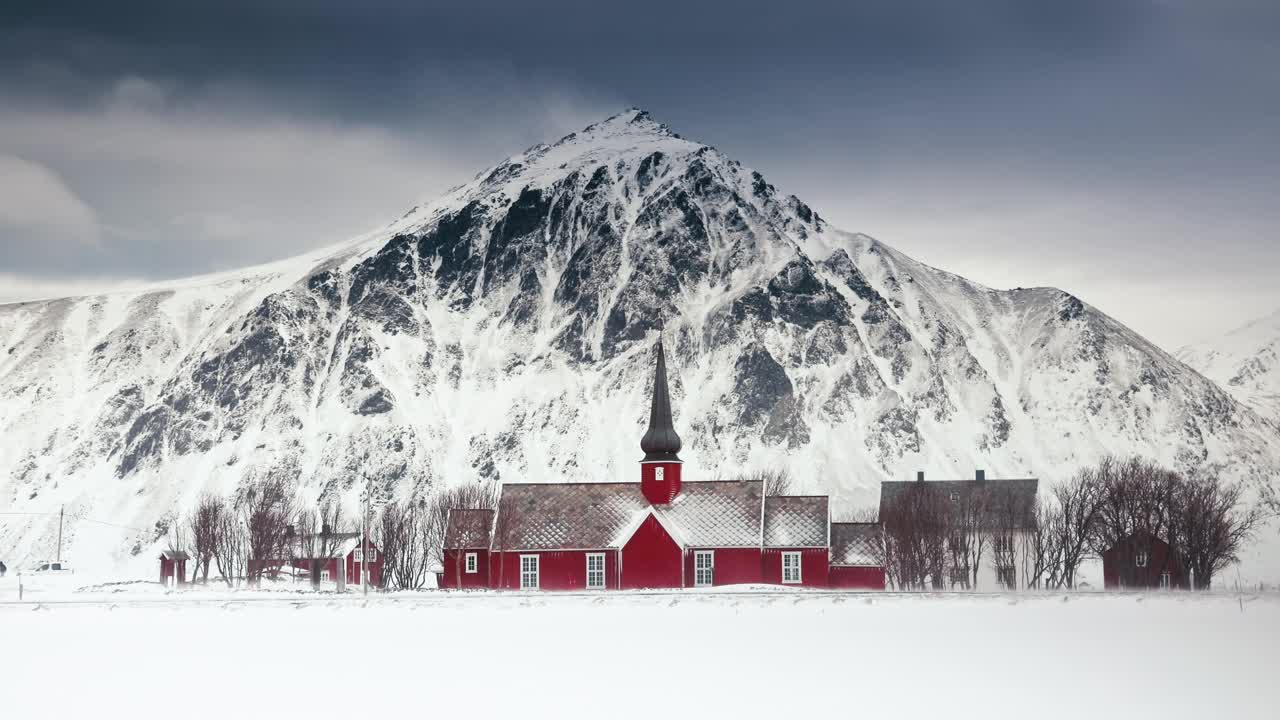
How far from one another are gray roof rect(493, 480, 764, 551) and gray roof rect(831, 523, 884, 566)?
8.35m

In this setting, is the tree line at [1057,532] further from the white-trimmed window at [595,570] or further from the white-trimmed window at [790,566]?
the white-trimmed window at [595,570]

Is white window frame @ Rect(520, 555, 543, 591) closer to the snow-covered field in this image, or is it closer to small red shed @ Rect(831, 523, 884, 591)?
small red shed @ Rect(831, 523, 884, 591)

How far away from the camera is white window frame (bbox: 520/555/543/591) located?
85.8 m

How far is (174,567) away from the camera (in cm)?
11475

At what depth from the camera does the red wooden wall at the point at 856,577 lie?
8956 centimetres

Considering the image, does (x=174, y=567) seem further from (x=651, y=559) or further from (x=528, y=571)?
(x=651, y=559)

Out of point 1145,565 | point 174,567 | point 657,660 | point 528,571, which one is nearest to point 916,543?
point 1145,565

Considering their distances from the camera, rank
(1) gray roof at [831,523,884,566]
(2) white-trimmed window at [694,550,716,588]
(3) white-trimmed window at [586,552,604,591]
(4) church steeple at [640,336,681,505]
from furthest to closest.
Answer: (1) gray roof at [831,523,884,566], (4) church steeple at [640,336,681,505], (3) white-trimmed window at [586,552,604,591], (2) white-trimmed window at [694,550,716,588]

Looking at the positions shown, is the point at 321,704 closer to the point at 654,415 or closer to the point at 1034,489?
the point at 654,415

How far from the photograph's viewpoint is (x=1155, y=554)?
8869cm

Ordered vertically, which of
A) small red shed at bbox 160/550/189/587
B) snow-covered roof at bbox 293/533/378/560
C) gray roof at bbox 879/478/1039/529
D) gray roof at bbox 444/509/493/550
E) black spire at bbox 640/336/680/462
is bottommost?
small red shed at bbox 160/550/189/587

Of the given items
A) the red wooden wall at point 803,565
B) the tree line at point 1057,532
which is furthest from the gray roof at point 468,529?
the tree line at point 1057,532

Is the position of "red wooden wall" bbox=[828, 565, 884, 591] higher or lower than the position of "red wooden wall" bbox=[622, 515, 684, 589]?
lower

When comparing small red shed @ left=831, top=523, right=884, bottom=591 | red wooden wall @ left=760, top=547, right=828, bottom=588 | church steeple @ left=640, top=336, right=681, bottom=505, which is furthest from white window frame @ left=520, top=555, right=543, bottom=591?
small red shed @ left=831, top=523, right=884, bottom=591
